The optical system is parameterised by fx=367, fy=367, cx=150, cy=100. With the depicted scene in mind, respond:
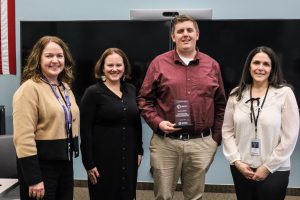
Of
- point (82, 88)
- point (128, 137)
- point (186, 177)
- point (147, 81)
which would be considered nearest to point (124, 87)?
point (147, 81)

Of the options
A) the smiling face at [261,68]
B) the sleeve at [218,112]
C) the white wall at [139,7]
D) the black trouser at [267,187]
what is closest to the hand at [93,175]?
the sleeve at [218,112]

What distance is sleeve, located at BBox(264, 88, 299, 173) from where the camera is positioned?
2.07 m

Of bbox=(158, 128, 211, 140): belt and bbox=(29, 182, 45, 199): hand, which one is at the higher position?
bbox=(158, 128, 211, 140): belt

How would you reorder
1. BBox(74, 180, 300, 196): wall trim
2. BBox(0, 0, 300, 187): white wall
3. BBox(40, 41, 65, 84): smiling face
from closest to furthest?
BBox(40, 41, 65, 84): smiling face
BBox(0, 0, 300, 187): white wall
BBox(74, 180, 300, 196): wall trim

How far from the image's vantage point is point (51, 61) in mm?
1946

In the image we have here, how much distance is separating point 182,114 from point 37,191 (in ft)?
3.07

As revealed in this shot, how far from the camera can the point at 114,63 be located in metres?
2.41

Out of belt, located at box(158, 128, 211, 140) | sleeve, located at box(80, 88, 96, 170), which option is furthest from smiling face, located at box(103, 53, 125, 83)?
belt, located at box(158, 128, 211, 140)

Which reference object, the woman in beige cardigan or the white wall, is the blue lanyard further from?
the white wall

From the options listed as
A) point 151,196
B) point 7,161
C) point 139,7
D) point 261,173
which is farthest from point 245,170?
point 139,7

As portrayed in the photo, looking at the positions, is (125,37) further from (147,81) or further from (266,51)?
(266,51)

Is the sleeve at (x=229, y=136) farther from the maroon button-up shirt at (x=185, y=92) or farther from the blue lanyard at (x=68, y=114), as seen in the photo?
the blue lanyard at (x=68, y=114)

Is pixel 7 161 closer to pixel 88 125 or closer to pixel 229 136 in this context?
pixel 88 125

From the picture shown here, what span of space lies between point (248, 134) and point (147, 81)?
741mm
